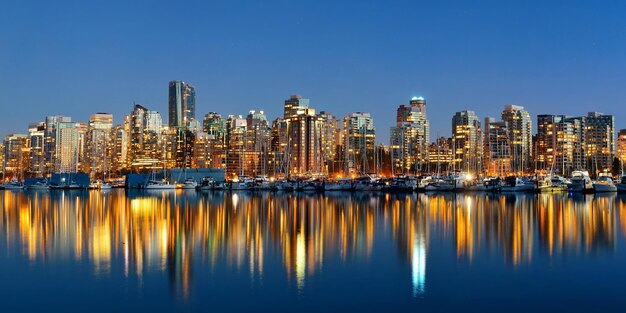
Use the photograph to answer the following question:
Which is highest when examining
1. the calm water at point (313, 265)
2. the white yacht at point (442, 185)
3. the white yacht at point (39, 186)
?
the white yacht at point (442, 185)

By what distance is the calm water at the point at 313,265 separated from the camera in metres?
19.5

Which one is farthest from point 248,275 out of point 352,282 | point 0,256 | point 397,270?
point 0,256

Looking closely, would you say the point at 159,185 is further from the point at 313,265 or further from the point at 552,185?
the point at 313,265

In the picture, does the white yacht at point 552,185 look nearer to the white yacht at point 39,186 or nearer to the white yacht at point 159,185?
the white yacht at point 159,185

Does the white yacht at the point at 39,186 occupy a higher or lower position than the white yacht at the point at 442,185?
lower

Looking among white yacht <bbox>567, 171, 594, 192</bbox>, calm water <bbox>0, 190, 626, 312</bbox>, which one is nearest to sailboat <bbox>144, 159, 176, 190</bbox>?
white yacht <bbox>567, 171, 594, 192</bbox>

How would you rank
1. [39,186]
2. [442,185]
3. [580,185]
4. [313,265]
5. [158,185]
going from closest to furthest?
[313,265] → [580,185] → [442,185] → [158,185] → [39,186]

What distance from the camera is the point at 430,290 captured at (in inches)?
824

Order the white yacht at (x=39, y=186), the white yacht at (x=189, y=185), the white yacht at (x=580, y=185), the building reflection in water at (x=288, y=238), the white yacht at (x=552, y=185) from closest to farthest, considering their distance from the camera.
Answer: the building reflection in water at (x=288, y=238) < the white yacht at (x=552, y=185) < the white yacht at (x=580, y=185) < the white yacht at (x=189, y=185) < the white yacht at (x=39, y=186)

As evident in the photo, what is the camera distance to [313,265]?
25141 mm

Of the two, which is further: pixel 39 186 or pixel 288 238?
pixel 39 186

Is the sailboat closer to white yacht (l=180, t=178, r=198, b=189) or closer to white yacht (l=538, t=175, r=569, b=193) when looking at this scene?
white yacht (l=180, t=178, r=198, b=189)

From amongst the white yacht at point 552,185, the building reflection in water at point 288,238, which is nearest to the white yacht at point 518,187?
the white yacht at point 552,185

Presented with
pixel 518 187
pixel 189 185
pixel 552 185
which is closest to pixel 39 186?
pixel 189 185
